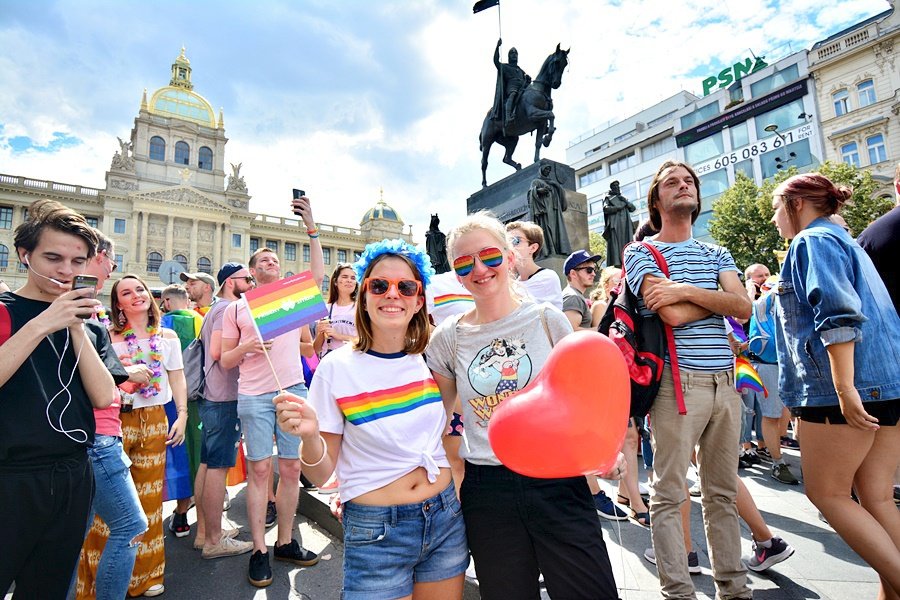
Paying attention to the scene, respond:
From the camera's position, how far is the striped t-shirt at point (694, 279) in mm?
2189

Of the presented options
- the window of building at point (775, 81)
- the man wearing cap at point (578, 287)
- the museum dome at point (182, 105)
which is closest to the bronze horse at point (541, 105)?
the man wearing cap at point (578, 287)

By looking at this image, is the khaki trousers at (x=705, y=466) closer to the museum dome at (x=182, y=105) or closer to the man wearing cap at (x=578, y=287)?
the man wearing cap at (x=578, y=287)

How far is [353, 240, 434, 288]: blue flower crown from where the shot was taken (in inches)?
71.6

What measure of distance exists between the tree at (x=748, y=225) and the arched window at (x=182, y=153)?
59.1 m

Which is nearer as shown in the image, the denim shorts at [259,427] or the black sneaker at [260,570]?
the black sneaker at [260,570]

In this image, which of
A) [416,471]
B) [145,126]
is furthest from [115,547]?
[145,126]

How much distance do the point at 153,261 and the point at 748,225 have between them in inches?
2163

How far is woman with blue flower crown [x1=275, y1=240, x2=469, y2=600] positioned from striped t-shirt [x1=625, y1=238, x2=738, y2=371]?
4.03 ft

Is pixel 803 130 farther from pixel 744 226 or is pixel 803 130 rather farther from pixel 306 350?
pixel 306 350

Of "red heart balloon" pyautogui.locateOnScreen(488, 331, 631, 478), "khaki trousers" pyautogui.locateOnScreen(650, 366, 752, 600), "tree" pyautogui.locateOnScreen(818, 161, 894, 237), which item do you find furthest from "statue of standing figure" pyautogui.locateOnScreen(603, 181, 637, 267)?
"tree" pyautogui.locateOnScreen(818, 161, 894, 237)

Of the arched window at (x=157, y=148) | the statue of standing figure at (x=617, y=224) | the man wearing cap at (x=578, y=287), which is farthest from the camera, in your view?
the arched window at (x=157, y=148)

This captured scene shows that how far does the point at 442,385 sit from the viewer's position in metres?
1.82

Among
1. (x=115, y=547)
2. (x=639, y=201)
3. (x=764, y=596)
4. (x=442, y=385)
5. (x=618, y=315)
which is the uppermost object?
(x=639, y=201)

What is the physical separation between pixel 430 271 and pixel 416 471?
83cm
